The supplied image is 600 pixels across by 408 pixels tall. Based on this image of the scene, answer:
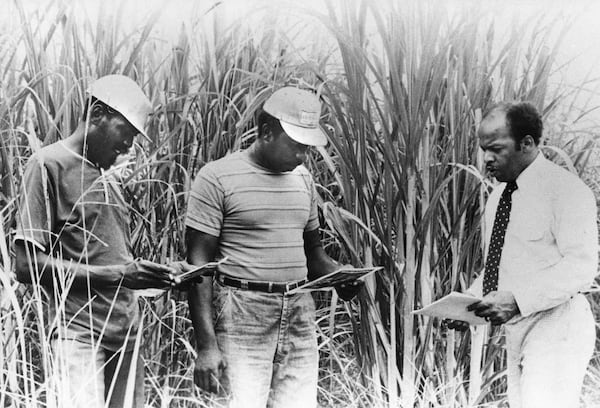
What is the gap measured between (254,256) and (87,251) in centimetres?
48

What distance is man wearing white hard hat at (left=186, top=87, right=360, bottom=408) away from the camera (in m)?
2.27

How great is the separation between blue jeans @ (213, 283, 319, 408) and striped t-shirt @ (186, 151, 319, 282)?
8cm

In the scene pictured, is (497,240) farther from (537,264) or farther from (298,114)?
(298,114)

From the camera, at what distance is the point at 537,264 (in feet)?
7.38

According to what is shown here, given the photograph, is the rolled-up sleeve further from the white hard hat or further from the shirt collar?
the white hard hat

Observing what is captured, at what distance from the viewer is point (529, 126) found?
2.34 m

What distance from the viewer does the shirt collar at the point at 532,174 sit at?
2279 mm

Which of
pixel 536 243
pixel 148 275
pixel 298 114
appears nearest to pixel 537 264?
pixel 536 243

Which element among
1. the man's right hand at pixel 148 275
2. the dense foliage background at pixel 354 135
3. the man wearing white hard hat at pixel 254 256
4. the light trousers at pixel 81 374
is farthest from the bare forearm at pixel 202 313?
the dense foliage background at pixel 354 135

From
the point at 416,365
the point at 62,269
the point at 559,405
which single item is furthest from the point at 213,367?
the point at 559,405

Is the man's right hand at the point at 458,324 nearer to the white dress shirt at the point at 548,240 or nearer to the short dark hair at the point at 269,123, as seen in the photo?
the white dress shirt at the point at 548,240

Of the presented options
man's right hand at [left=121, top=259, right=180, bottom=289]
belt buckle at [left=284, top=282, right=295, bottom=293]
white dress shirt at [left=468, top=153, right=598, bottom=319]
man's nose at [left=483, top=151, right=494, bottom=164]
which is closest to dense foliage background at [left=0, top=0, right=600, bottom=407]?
man's nose at [left=483, top=151, right=494, bottom=164]

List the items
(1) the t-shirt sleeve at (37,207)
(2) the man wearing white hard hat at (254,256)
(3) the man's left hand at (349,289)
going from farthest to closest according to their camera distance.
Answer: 1. (3) the man's left hand at (349,289)
2. (2) the man wearing white hard hat at (254,256)
3. (1) the t-shirt sleeve at (37,207)

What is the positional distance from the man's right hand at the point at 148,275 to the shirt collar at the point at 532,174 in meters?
1.05
